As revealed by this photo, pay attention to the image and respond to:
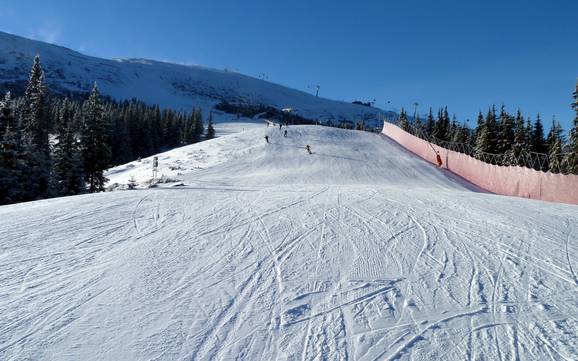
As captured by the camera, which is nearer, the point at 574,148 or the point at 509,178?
the point at 509,178

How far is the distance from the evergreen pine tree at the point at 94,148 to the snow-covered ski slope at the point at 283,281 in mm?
20162

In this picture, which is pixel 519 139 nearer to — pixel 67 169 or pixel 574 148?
pixel 574 148

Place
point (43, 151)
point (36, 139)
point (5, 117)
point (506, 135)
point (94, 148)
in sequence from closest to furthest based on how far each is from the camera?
point (5, 117) → point (94, 148) → point (43, 151) → point (36, 139) → point (506, 135)

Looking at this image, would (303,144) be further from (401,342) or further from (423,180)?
(401,342)

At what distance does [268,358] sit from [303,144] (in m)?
36.7

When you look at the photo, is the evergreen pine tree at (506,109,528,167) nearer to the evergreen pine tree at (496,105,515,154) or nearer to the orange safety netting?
the evergreen pine tree at (496,105,515,154)

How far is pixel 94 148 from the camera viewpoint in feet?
104

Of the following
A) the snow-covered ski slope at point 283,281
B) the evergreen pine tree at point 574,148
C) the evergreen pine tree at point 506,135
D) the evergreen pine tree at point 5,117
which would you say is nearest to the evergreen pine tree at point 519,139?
the evergreen pine tree at point 506,135

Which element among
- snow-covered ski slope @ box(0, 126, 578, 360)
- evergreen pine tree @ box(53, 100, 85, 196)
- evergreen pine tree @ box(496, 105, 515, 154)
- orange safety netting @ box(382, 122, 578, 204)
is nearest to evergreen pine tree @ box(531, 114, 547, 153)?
evergreen pine tree @ box(496, 105, 515, 154)

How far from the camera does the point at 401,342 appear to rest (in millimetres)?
5266

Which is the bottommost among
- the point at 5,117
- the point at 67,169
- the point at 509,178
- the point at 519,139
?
the point at 67,169

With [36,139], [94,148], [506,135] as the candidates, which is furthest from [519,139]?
[36,139]

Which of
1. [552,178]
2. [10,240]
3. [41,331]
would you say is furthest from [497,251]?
[552,178]

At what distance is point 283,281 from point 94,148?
95.9 feet
